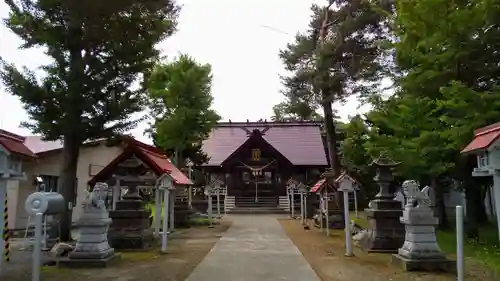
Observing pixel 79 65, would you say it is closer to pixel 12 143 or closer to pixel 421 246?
pixel 12 143

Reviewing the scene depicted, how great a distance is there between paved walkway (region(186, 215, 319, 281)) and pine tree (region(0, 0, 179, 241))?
498 centimetres

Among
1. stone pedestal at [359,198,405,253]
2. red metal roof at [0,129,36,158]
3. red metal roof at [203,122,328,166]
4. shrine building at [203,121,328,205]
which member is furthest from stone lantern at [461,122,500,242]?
red metal roof at [203,122,328,166]

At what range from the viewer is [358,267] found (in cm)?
914

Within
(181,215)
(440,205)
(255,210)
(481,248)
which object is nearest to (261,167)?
(255,210)

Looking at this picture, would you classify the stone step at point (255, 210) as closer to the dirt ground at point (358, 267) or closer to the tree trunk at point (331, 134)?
the tree trunk at point (331, 134)

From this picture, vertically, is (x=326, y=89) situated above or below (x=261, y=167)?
above

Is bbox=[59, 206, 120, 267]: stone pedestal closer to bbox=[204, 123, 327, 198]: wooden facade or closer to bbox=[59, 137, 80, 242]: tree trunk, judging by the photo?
bbox=[59, 137, 80, 242]: tree trunk

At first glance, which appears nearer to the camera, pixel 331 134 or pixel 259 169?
pixel 331 134

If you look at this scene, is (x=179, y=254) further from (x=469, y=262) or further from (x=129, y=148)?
(x=469, y=262)

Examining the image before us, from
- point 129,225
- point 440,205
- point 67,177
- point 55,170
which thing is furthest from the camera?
point 55,170

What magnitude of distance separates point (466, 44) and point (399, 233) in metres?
5.27

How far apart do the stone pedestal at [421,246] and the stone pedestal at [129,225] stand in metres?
7.01

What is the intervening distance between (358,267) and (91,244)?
5699 mm

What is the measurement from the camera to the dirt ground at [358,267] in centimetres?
793
